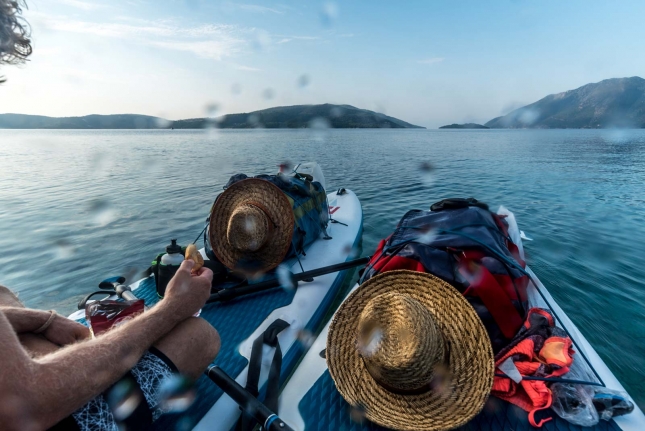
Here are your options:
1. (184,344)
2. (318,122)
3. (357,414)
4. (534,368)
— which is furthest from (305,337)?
(318,122)

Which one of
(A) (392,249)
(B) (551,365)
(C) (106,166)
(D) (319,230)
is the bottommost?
(C) (106,166)

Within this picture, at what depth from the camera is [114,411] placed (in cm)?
166

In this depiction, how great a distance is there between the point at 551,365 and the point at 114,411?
8.95ft

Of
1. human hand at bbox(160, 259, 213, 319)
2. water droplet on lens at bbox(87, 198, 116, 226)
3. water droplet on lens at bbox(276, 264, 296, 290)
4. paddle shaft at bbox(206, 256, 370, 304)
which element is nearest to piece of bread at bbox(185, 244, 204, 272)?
human hand at bbox(160, 259, 213, 319)

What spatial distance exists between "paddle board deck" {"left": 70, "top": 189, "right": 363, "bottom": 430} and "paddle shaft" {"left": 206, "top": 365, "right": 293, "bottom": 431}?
0.31 meters

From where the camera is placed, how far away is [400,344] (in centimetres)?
184

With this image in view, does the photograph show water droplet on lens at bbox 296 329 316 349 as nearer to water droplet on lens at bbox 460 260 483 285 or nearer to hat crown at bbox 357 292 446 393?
hat crown at bbox 357 292 446 393

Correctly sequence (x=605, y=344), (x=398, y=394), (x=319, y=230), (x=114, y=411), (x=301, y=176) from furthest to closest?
(x=301, y=176) < (x=319, y=230) < (x=605, y=344) < (x=398, y=394) < (x=114, y=411)

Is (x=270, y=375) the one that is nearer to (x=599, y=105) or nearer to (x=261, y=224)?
(x=261, y=224)

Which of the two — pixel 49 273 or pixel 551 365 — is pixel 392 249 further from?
pixel 49 273

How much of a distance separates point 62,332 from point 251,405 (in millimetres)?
1312

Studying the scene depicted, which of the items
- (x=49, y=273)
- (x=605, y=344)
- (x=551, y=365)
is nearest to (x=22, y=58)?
(x=551, y=365)

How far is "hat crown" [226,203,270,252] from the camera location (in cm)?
382

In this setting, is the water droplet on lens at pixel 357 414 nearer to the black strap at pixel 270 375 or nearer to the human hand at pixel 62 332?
the black strap at pixel 270 375
